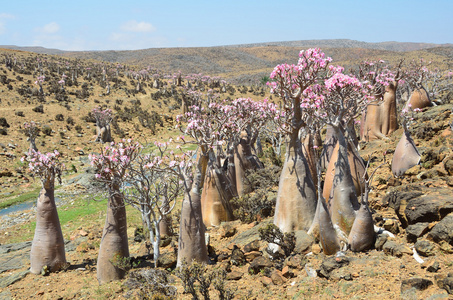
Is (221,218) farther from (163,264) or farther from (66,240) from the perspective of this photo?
(66,240)

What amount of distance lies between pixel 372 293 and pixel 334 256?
89cm

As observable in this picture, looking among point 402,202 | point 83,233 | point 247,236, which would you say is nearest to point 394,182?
point 402,202

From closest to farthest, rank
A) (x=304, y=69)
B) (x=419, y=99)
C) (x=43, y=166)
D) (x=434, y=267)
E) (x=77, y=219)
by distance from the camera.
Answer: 1. (x=434, y=267)
2. (x=304, y=69)
3. (x=43, y=166)
4. (x=77, y=219)
5. (x=419, y=99)

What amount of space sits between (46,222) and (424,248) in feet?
21.2

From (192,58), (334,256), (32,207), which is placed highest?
(192,58)

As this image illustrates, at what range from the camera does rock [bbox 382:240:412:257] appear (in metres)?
4.48

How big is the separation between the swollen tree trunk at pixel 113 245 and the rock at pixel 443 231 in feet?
15.7

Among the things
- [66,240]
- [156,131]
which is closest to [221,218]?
[66,240]

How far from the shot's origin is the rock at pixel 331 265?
4.58 meters

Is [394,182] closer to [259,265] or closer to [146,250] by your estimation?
[259,265]

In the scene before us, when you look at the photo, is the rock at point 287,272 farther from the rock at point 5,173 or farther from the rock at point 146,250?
the rock at point 5,173

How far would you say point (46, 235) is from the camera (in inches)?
261

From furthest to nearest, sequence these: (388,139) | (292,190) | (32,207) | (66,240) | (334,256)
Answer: (32,207) → (388,139) → (66,240) → (292,190) → (334,256)

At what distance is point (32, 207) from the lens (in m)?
14.0
